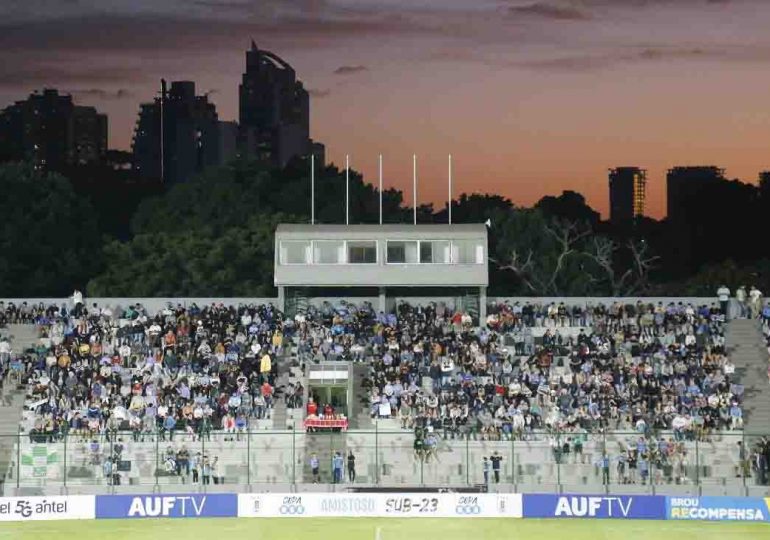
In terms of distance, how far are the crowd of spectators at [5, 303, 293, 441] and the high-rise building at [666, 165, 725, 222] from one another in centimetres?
5954

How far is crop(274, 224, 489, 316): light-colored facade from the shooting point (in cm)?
6800

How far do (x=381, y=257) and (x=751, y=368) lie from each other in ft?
53.3

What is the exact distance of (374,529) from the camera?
1919 inches

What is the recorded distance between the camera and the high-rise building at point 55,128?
178 m

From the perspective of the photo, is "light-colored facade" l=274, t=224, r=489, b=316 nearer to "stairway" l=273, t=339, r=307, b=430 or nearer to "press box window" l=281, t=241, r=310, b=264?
"press box window" l=281, t=241, r=310, b=264

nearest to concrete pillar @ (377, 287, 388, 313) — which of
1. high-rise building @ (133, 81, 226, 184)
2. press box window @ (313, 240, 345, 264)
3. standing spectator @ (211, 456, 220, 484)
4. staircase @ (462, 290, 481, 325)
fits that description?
press box window @ (313, 240, 345, 264)

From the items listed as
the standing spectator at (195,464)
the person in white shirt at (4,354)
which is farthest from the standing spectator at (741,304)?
the person in white shirt at (4,354)

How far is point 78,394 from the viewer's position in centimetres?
6078

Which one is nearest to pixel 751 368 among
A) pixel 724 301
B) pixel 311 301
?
pixel 724 301

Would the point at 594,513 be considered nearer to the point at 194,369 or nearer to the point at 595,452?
the point at 595,452

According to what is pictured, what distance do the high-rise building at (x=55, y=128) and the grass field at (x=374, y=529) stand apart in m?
128

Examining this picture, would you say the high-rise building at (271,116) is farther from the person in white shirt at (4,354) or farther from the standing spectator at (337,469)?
the standing spectator at (337,469)

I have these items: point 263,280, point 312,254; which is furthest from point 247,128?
point 312,254

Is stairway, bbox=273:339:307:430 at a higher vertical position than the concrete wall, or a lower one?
lower
